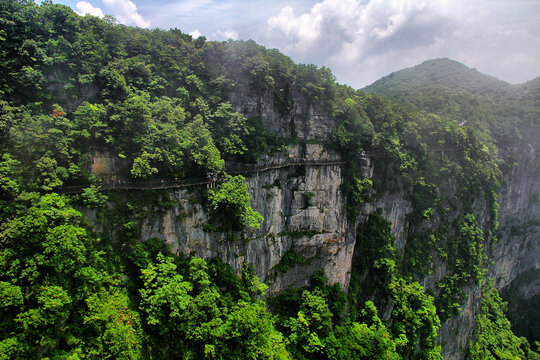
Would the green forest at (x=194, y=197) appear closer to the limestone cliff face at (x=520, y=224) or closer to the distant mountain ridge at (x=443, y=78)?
the limestone cliff face at (x=520, y=224)

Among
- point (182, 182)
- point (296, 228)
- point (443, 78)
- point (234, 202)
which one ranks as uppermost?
point (443, 78)

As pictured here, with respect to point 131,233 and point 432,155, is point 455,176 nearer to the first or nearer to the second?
point 432,155

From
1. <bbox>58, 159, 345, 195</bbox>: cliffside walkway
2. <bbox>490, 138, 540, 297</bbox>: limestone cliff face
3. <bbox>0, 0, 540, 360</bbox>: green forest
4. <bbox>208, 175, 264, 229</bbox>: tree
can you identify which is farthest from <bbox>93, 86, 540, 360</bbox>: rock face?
<bbox>490, 138, 540, 297</bbox>: limestone cliff face

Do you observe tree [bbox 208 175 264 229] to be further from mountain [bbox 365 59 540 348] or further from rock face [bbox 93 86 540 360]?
mountain [bbox 365 59 540 348]

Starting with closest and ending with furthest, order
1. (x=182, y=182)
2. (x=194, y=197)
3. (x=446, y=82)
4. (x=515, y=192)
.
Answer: (x=182, y=182) → (x=194, y=197) → (x=515, y=192) → (x=446, y=82)

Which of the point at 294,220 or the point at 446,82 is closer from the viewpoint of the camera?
the point at 294,220

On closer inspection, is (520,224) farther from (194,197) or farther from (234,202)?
(194,197)

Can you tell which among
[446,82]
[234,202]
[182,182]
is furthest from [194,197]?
[446,82]

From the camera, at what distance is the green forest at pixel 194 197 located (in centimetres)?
1559

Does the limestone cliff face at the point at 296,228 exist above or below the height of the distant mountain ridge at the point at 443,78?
below

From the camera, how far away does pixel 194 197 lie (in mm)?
22531

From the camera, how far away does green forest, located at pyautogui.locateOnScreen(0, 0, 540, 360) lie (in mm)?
15586

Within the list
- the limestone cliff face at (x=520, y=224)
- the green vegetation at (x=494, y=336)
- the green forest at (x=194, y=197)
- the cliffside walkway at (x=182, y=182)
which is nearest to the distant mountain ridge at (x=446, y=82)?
the limestone cliff face at (x=520, y=224)

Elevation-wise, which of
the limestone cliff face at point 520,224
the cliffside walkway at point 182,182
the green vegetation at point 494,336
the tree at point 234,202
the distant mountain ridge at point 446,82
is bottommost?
the green vegetation at point 494,336
